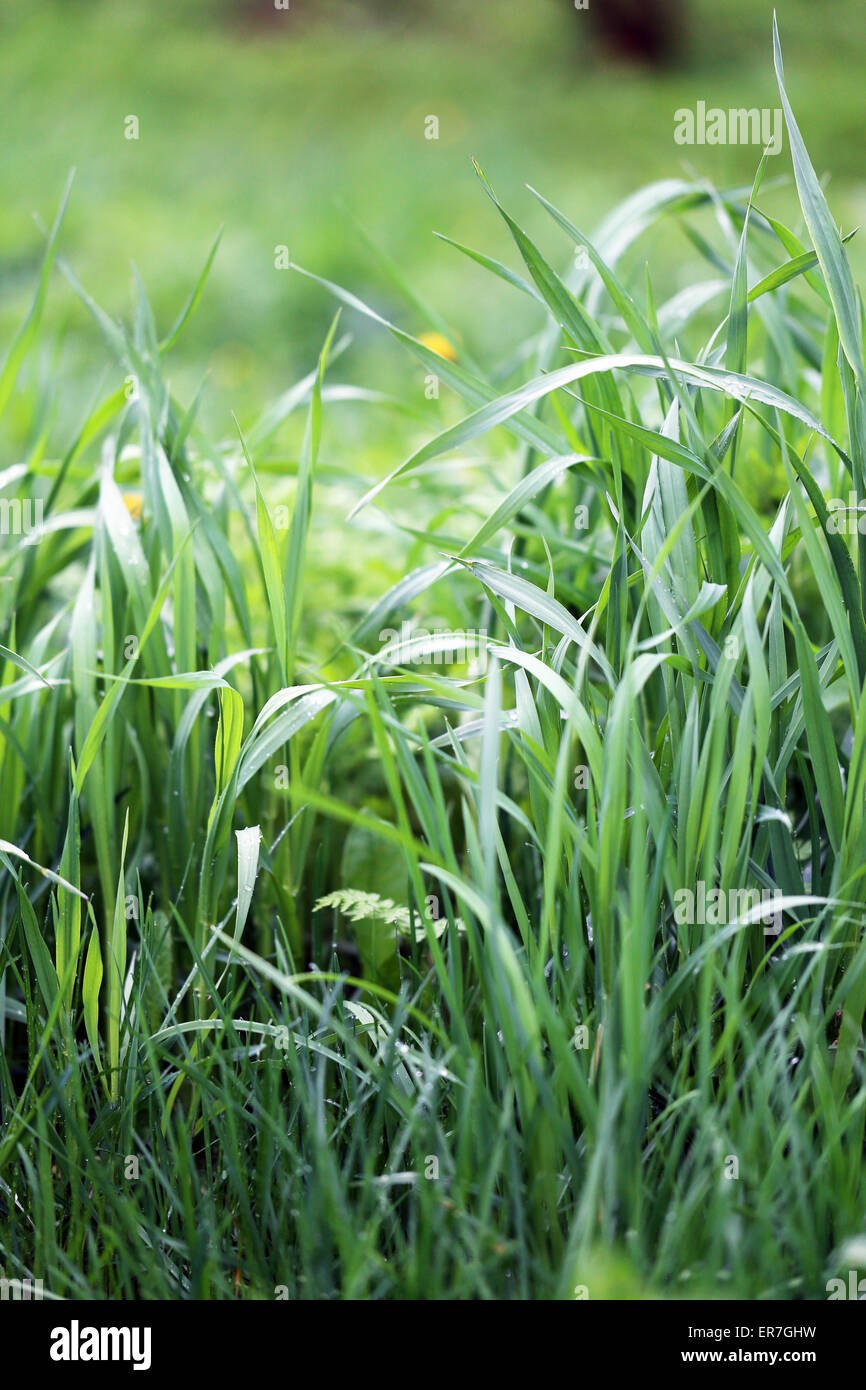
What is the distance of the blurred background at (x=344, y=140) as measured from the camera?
460cm

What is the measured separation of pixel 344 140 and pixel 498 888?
657cm

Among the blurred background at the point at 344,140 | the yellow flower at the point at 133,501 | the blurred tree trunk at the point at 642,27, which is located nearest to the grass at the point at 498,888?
the yellow flower at the point at 133,501

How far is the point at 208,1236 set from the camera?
1113 mm

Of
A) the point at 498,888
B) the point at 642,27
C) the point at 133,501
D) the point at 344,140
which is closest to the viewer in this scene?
the point at 498,888

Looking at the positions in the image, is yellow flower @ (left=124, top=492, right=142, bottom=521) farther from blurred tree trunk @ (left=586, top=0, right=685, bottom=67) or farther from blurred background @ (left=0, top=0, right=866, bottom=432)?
blurred tree trunk @ (left=586, top=0, right=685, bottom=67)

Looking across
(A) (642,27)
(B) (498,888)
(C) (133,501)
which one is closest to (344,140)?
(A) (642,27)

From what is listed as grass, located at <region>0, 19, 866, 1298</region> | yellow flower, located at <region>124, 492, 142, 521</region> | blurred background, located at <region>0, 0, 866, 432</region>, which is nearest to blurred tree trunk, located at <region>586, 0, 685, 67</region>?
blurred background, located at <region>0, 0, 866, 432</region>

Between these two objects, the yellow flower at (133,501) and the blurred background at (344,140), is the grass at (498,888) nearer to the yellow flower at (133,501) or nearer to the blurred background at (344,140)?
the yellow flower at (133,501)

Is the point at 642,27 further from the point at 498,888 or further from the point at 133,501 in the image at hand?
the point at 498,888

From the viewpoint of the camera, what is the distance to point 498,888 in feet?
3.96

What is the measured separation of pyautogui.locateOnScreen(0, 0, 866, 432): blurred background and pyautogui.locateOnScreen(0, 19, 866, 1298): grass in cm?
201

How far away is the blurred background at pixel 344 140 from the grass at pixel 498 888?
2012 millimetres

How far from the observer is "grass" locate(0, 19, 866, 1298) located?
100cm
